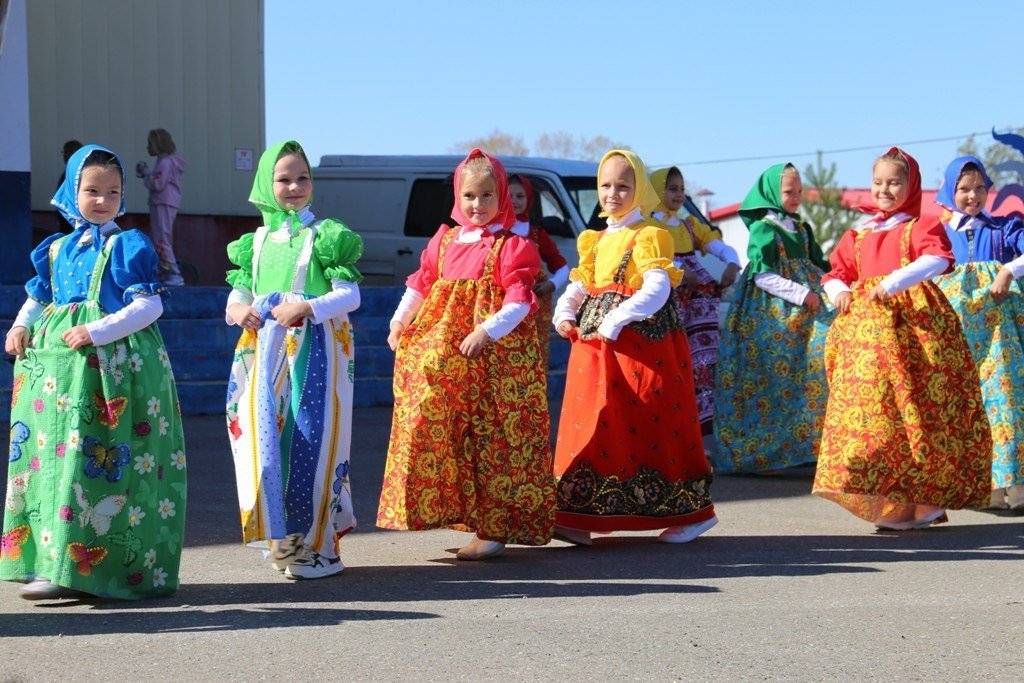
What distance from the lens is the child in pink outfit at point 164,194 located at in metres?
17.2

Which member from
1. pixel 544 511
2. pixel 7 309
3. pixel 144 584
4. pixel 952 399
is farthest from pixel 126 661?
pixel 7 309

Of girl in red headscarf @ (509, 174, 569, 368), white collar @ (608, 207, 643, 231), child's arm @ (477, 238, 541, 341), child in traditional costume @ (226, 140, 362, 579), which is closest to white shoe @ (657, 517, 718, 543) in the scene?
child's arm @ (477, 238, 541, 341)

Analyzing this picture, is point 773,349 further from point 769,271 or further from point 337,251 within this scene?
point 337,251

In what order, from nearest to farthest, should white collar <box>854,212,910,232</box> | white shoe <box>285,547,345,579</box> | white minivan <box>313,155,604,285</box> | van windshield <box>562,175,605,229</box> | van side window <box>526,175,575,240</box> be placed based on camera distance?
white shoe <box>285,547,345,579</box>
white collar <box>854,212,910,232</box>
van side window <box>526,175,575,240</box>
van windshield <box>562,175,605,229</box>
white minivan <box>313,155,604,285</box>

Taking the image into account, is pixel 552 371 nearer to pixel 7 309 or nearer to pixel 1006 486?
pixel 7 309

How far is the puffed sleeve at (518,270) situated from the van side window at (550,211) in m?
8.93

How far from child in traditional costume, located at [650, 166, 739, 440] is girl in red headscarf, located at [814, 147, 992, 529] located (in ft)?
8.24

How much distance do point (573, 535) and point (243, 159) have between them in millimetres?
13199

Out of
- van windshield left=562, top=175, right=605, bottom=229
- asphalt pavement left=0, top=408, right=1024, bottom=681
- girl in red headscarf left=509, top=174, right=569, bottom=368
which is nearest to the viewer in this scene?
asphalt pavement left=0, top=408, right=1024, bottom=681

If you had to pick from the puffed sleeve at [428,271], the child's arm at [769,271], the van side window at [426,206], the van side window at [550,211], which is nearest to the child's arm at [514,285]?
the puffed sleeve at [428,271]

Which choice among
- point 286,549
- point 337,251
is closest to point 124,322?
point 337,251

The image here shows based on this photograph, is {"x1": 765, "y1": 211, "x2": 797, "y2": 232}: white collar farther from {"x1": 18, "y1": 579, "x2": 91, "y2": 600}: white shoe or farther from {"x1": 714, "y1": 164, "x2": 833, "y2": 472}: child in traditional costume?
{"x1": 18, "y1": 579, "x2": 91, "y2": 600}: white shoe

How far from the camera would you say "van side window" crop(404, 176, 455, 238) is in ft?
59.4

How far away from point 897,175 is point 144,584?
4.10m
